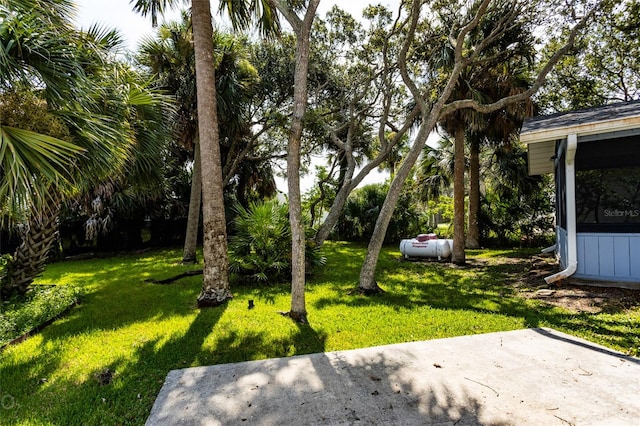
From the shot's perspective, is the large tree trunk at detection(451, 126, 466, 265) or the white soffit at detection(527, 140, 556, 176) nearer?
the white soffit at detection(527, 140, 556, 176)

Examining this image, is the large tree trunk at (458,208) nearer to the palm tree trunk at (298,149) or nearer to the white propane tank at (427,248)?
the white propane tank at (427,248)

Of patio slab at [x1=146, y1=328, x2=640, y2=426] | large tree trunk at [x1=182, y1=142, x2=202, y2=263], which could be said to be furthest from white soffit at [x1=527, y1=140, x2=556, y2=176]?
large tree trunk at [x1=182, y1=142, x2=202, y2=263]

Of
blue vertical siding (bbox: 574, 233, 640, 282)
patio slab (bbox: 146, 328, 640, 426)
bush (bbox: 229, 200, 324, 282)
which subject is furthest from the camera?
bush (bbox: 229, 200, 324, 282)

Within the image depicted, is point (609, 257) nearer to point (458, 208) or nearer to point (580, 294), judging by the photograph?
point (580, 294)

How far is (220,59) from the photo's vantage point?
1062 cm

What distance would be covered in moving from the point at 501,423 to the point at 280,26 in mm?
7987

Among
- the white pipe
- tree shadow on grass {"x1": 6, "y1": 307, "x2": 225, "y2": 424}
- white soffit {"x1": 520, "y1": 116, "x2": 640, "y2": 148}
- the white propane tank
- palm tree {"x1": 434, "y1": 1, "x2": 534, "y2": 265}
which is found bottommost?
tree shadow on grass {"x1": 6, "y1": 307, "x2": 225, "y2": 424}

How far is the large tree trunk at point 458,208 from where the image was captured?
10.3 metres

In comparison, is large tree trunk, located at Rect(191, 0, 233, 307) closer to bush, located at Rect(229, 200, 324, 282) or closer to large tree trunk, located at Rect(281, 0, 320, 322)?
large tree trunk, located at Rect(281, 0, 320, 322)

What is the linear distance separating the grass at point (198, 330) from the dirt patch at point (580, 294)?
1.00ft

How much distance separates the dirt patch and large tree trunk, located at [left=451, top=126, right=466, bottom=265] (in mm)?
2612

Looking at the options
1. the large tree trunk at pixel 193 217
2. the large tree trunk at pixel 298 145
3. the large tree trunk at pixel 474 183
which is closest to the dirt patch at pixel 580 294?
the large tree trunk at pixel 298 145

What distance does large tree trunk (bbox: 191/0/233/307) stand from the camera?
5.66 m

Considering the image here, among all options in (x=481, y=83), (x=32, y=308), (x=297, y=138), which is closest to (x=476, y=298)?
(x=297, y=138)
